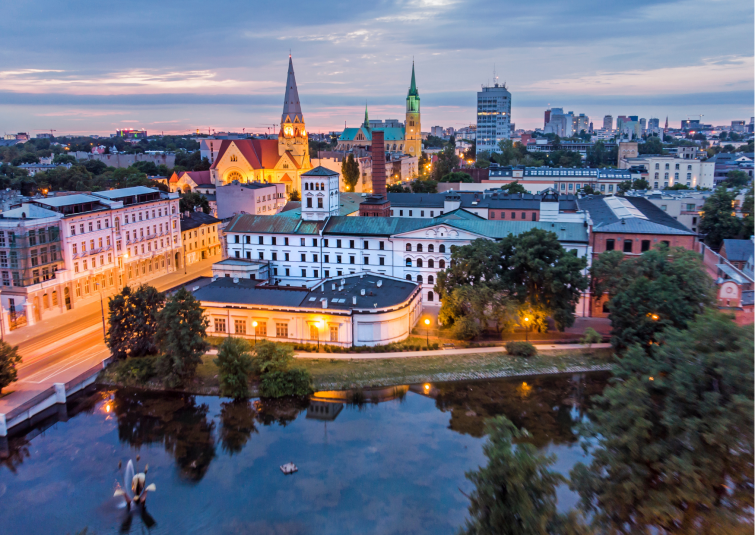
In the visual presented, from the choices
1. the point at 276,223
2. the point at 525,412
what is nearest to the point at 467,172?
the point at 276,223

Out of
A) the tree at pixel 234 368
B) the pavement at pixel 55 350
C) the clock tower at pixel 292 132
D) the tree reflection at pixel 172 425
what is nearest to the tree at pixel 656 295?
the tree at pixel 234 368

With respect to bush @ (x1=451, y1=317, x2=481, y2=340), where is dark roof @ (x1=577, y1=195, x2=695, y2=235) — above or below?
above

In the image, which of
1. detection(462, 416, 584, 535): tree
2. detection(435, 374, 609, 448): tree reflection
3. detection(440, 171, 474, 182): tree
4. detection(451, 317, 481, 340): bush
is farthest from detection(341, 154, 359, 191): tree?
detection(462, 416, 584, 535): tree

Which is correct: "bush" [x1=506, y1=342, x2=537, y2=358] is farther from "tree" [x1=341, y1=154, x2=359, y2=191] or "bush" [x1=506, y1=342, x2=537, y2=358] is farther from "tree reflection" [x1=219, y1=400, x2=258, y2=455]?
"tree" [x1=341, y1=154, x2=359, y2=191]

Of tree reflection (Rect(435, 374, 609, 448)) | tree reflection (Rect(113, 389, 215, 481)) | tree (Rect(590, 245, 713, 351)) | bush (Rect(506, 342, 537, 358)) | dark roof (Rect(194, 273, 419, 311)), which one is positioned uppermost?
tree (Rect(590, 245, 713, 351))

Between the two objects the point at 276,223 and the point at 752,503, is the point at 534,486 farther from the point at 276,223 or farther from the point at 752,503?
the point at 276,223

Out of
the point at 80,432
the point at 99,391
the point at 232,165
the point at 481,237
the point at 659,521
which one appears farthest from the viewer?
the point at 232,165

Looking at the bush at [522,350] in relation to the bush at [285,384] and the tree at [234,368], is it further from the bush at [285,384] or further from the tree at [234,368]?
the tree at [234,368]
